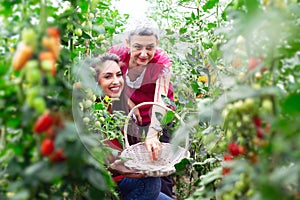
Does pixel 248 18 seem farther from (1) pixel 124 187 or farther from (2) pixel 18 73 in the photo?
(1) pixel 124 187

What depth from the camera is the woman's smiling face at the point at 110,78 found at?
174 cm

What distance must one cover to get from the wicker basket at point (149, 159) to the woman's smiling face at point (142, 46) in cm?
40

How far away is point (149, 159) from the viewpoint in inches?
86.0

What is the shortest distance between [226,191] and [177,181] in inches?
77.8

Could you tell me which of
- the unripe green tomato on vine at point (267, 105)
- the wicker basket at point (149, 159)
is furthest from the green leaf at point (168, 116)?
the unripe green tomato on vine at point (267, 105)

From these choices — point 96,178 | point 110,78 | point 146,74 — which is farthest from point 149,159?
point 96,178

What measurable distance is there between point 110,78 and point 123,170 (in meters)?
0.49

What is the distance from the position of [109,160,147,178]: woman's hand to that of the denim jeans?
0.44ft

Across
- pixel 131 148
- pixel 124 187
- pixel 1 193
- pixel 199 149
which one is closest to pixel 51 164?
pixel 1 193

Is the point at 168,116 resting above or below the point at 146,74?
below

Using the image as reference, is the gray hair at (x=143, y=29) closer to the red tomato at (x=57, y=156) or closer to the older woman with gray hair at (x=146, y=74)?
the older woman with gray hair at (x=146, y=74)

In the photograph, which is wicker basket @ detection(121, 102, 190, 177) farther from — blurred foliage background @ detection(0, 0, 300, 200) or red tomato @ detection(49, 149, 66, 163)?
red tomato @ detection(49, 149, 66, 163)

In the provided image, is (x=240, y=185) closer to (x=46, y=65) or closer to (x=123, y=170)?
(x=46, y=65)

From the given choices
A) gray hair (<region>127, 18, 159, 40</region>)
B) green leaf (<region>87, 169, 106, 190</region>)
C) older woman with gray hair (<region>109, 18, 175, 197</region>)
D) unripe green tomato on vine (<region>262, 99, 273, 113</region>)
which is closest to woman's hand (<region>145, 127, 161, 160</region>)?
older woman with gray hair (<region>109, 18, 175, 197</region>)
